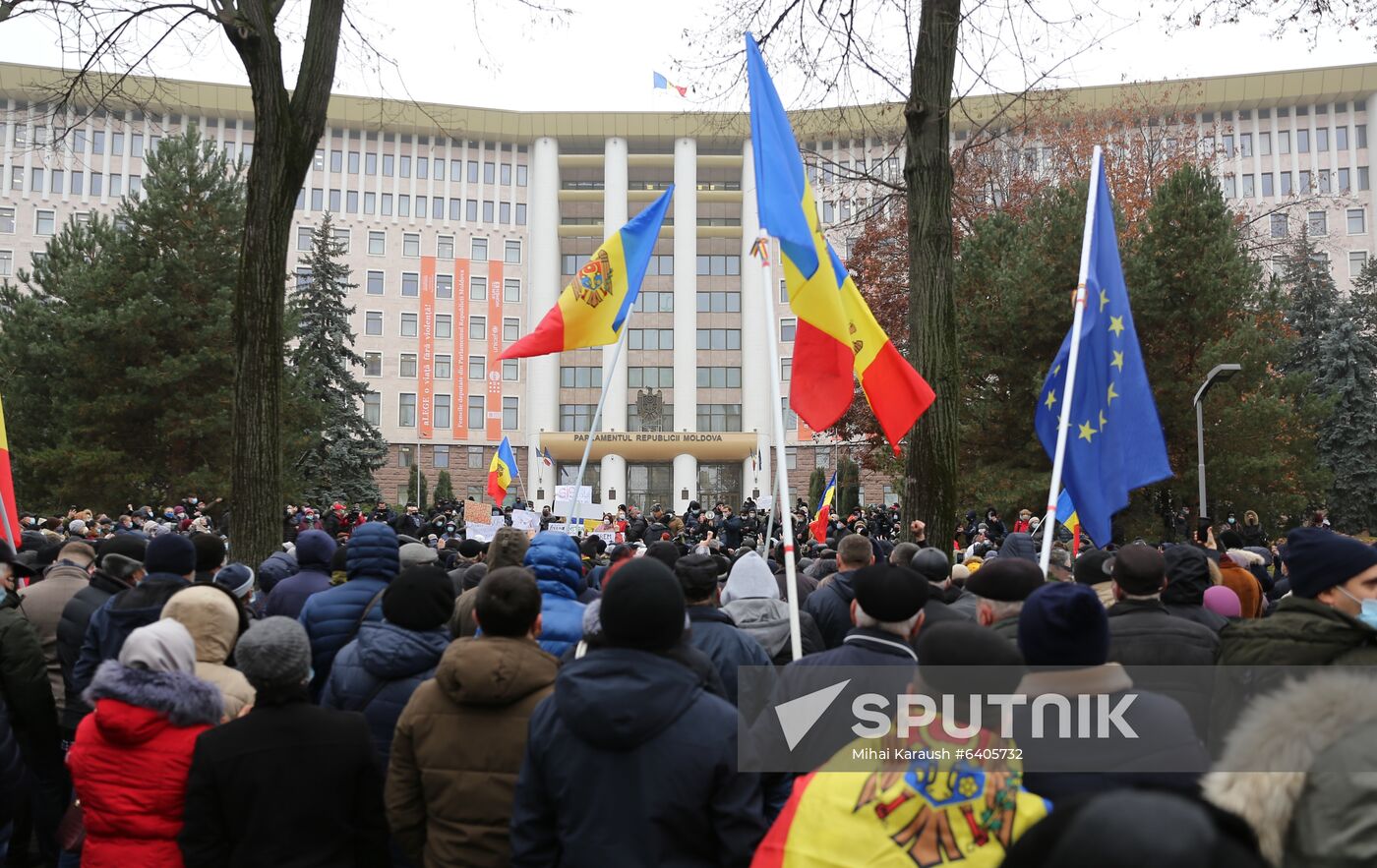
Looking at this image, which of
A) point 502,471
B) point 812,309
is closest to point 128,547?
point 812,309

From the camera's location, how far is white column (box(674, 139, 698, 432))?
5894cm

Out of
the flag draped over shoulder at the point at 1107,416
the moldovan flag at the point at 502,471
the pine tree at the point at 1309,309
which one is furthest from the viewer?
the pine tree at the point at 1309,309

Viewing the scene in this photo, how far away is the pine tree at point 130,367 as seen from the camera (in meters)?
25.2

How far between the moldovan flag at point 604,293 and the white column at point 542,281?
159 ft

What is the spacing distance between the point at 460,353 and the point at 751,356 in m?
18.0

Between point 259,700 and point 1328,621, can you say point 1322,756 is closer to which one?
point 1328,621

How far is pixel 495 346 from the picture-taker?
60469 mm

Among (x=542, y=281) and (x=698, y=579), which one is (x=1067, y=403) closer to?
(x=698, y=579)

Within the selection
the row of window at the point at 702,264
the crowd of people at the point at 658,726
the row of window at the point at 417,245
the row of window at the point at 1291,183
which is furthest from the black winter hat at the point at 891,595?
the row of window at the point at 1291,183

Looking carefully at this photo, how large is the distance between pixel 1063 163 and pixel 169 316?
99.5ft

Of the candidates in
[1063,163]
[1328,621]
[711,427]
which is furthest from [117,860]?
[711,427]

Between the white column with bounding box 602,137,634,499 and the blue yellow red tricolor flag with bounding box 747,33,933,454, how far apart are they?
50.2 metres

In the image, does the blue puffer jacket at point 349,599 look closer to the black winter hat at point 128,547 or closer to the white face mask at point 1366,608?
the black winter hat at point 128,547

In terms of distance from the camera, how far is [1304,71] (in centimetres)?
5572
